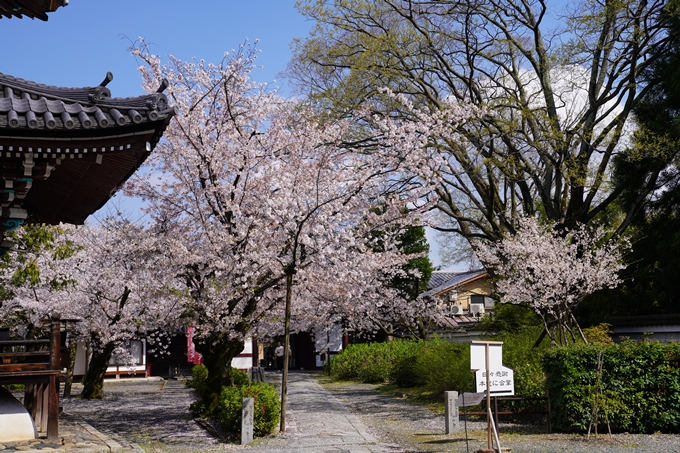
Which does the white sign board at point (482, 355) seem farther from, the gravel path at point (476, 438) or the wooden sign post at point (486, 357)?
the gravel path at point (476, 438)

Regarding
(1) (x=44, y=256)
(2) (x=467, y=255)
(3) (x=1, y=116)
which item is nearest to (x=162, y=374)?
(1) (x=44, y=256)

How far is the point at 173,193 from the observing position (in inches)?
514

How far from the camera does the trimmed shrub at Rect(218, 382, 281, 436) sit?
11910 millimetres

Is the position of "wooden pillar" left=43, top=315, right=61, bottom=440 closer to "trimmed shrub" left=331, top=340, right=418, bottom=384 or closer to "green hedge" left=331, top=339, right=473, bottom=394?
"green hedge" left=331, top=339, right=473, bottom=394

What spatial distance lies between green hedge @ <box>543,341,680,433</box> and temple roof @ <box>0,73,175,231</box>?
891 centimetres

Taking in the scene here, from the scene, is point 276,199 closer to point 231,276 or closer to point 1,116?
point 231,276

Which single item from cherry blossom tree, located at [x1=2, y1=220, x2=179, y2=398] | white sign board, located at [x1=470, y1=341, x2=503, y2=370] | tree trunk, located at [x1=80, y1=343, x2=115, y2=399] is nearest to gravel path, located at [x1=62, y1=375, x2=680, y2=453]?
tree trunk, located at [x1=80, y1=343, x2=115, y2=399]

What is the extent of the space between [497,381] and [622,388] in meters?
3.42

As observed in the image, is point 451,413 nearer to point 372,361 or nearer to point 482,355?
point 482,355

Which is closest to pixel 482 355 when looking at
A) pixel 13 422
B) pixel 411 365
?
pixel 13 422

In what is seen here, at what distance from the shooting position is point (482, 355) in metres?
9.70

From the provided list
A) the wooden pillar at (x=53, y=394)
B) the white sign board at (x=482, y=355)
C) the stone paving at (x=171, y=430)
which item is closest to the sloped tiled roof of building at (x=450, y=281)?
the stone paving at (x=171, y=430)

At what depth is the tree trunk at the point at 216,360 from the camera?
13.7 metres

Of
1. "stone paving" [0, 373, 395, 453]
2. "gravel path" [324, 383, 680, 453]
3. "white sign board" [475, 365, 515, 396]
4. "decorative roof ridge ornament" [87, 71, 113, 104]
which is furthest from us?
"gravel path" [324, 383, 680, 453]
